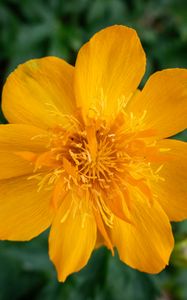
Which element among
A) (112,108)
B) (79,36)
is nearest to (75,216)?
(112,108)

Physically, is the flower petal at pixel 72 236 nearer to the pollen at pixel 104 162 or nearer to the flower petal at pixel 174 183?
the pollen at pixel 104 162

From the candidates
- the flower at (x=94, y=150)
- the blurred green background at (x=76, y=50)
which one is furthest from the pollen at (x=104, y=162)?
the blurred green background at (x=76, y=50)

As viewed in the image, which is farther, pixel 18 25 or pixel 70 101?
pixel 18 25

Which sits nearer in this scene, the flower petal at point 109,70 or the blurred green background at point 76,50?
the flower petal at point 109,70

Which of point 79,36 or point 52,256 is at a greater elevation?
point 79,36

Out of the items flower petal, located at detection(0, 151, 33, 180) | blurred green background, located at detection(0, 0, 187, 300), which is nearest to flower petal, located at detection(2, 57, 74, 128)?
flower petal, located at detection(0, 151, 33, 180)

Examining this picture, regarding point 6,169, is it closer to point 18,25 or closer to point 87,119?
point 87,119

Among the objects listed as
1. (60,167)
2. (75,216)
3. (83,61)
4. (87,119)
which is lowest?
(75,216)

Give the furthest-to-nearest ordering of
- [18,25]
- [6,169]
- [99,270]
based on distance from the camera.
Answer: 1. [18,25]
2. [99,270]
3. [6,169]

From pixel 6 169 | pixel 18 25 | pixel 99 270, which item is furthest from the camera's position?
pixel 18 25
